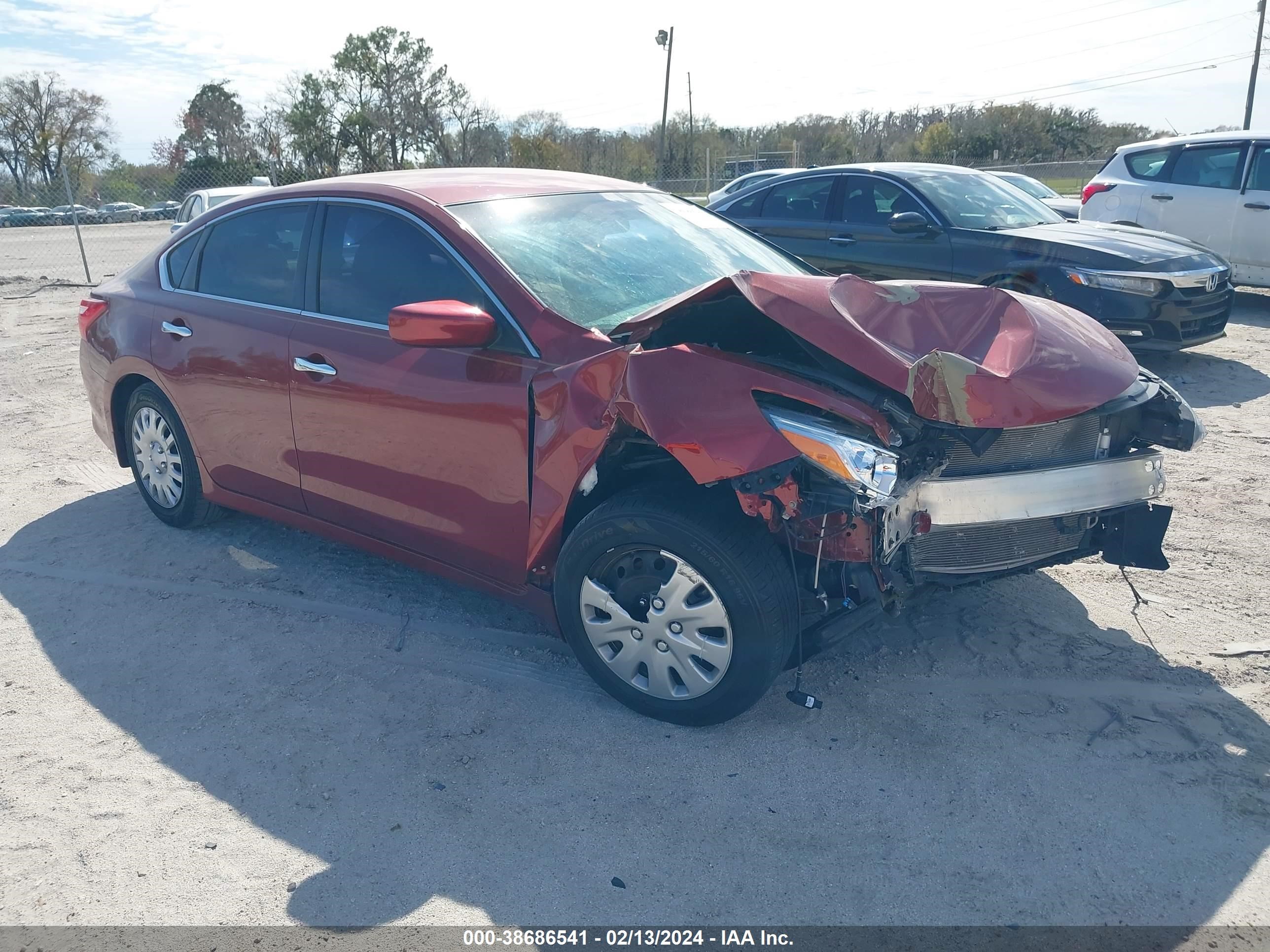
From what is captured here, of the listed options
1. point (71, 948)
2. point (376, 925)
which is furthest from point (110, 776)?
point (376, 925)

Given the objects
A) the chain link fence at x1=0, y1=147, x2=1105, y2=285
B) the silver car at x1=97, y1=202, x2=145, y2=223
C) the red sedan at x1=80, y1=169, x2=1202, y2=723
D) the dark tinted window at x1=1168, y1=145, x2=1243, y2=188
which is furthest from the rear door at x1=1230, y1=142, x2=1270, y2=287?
the silver car at x1=97, y1=202, x2=145, y2=223

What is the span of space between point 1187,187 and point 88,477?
413 inches

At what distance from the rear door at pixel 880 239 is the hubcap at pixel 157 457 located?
17.8 feet

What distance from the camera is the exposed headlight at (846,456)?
110 inches

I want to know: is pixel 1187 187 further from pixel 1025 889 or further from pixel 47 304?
pixel 47 304

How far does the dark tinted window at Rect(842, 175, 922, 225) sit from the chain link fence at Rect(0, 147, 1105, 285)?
28.0ft

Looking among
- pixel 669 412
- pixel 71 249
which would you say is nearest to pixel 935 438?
pixel 669 412

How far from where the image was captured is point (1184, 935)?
2.39 metres

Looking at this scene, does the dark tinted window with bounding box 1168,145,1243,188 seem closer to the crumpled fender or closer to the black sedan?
the black sedan

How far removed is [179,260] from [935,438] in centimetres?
380

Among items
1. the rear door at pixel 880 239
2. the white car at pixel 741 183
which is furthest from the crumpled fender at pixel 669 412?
the white car at pixel 741 183

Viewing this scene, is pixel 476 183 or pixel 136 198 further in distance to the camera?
pixel 136 198

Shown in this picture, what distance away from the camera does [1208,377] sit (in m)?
7.70

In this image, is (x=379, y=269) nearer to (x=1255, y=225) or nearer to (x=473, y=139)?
(x=1255, y=225)
